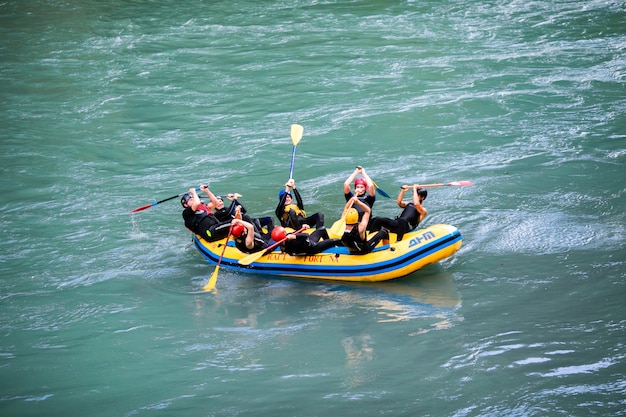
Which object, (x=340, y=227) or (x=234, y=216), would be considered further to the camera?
(x=234, y=216)

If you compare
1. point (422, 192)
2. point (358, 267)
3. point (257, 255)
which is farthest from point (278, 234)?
point (422, 192)

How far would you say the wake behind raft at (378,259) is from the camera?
891cm

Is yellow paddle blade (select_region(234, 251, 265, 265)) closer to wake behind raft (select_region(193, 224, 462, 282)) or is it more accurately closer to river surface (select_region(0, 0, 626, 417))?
wake behind raft (select_region(193, 224, 462, 282))

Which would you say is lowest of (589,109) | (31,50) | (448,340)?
(448,340)

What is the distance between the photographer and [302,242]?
9188 millimetres

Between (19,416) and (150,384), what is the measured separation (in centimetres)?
117

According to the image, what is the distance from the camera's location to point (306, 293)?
9.03 m

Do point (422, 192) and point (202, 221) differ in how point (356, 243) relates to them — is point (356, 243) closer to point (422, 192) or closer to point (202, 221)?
point (422, 192)

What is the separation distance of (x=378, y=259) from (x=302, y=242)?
91 centimetres

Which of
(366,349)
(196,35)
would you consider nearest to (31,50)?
(196,35)

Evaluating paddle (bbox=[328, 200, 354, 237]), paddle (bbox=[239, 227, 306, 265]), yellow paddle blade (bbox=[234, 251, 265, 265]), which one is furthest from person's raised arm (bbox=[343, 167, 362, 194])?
yellow paddle blade (bbox=[234, 251, 265, 265])

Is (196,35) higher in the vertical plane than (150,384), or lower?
higher

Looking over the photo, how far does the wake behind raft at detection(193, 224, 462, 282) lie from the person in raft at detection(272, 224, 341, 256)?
0.20ft

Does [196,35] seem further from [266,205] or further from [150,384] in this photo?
[150,384]
